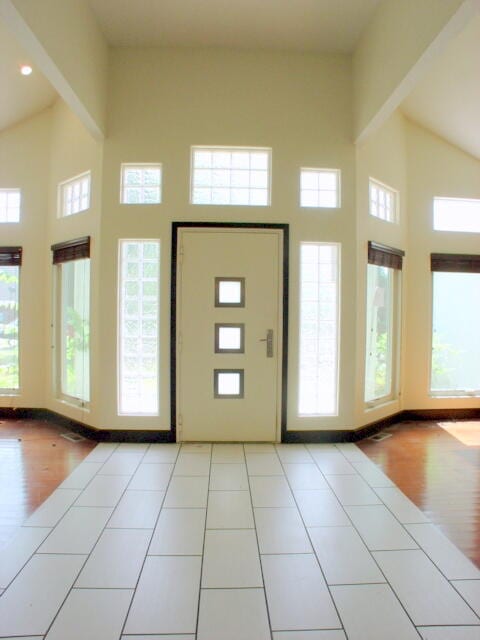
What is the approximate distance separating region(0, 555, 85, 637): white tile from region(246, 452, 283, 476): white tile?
4.74ft

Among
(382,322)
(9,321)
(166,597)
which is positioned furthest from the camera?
(9,321)

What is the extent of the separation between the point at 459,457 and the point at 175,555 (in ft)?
9.00

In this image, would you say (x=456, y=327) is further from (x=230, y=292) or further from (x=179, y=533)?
(x=179, y=533)

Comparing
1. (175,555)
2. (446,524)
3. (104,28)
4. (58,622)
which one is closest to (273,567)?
(175,555)

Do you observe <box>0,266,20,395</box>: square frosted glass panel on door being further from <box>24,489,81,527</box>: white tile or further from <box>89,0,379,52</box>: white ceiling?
<box>89,0,379,52</box>: white ceiling

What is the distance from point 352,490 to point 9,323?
407 cm

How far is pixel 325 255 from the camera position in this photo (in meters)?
3.71

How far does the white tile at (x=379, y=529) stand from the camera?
2090 millimetres

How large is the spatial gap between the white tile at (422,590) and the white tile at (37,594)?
60.3 inches

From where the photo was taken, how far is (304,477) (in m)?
2.95

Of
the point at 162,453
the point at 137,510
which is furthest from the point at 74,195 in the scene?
the point at 137,510

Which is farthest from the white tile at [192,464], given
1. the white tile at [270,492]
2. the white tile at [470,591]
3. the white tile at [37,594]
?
the white tile at [470,591]

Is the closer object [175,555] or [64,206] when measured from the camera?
[175,555]

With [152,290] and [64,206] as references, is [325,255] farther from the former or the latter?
[64,206]
